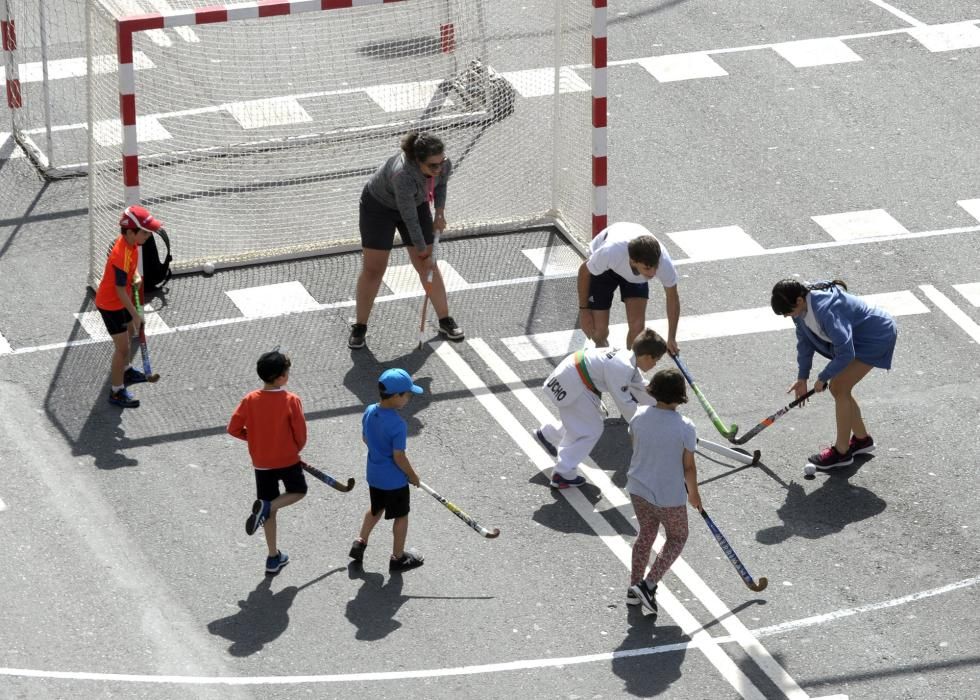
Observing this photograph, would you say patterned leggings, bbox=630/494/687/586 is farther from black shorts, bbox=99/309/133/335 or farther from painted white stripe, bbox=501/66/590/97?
painted white stripe, bbox=501/66/590/97

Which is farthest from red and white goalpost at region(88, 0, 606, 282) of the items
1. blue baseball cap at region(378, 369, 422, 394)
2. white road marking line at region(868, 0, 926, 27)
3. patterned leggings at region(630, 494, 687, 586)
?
white road marking line at region(868, 0, 926, 27)

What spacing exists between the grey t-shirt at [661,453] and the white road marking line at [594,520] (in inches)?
27.8

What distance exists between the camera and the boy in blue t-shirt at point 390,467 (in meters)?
9.77

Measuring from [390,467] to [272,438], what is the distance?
2.27 ft

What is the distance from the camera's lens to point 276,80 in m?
15.0

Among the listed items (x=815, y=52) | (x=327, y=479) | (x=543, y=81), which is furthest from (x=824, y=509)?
(x=815, y=52)

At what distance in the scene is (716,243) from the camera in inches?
569

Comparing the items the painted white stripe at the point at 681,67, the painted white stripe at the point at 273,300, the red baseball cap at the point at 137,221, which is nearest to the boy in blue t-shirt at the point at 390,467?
the red baseball cap at the point at 137,221

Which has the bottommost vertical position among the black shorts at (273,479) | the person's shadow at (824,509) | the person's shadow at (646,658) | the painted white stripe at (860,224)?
the person's shadow at (646,658)

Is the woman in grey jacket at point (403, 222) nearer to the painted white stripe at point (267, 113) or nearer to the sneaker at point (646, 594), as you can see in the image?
the painted white stripe at point (267, 113)

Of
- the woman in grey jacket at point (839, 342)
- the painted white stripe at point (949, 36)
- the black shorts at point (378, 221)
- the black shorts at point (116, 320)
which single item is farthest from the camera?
the painted white stripe at point (949, 36)

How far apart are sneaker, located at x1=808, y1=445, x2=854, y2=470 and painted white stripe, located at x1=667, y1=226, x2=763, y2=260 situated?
10.4 feet

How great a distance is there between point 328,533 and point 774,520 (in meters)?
2.77

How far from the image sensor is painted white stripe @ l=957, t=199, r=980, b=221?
14.9 meters
